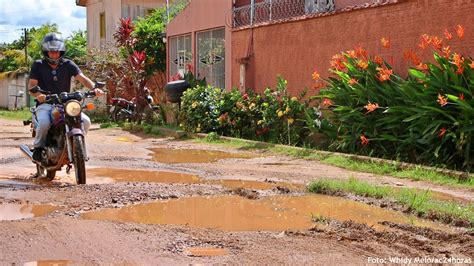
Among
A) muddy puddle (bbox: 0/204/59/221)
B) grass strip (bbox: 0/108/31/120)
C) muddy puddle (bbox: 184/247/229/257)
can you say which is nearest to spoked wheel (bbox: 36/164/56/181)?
muddy puddle (bbox: 0/204/59/221)

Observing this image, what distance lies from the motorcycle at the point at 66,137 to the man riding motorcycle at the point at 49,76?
9 centimetres

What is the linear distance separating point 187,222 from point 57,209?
1.31 m

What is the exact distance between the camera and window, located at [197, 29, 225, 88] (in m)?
16.7

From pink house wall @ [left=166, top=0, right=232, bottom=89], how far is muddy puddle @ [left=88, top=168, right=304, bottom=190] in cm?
775

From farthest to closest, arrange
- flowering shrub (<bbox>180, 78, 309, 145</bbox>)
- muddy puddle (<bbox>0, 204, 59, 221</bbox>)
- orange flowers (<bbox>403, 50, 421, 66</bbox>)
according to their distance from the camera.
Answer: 1. flowering shrub (<bbox>180, 78, 309, 145</bbox>)
2. orange flowers (<bbox>403, 50, 421, 66</bbox>)
3. muddy puddle (<bbox>0, 204, 59, 221</bbox>)

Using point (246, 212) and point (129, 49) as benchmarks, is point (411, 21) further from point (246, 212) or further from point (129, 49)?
point (129, 49)

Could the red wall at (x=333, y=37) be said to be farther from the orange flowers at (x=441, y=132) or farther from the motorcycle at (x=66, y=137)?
the motorcycle at (x=66, y=137)

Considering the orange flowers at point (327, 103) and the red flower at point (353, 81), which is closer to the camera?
the red flower at point (353, 81)

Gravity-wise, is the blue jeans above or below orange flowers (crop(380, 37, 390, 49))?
below

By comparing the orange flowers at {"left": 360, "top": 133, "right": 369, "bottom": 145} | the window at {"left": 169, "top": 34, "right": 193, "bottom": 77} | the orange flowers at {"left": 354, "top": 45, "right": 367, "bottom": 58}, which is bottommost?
the orange flowers at {"left": 360, "top": 133, "right": 369, "bottom": 145}

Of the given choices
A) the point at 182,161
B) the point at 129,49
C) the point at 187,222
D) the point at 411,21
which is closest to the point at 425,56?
the point at 411,21

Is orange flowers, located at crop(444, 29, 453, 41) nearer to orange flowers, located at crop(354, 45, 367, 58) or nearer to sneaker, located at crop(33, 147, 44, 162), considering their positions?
orange flowers, located at crop(354, 45, 367, 58)

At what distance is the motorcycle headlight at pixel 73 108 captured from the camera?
7.00 metres

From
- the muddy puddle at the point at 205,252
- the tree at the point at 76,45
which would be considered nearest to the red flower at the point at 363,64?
the muddy puddle at the point at 205,252
